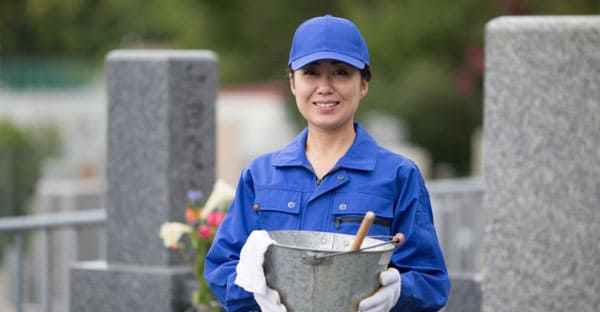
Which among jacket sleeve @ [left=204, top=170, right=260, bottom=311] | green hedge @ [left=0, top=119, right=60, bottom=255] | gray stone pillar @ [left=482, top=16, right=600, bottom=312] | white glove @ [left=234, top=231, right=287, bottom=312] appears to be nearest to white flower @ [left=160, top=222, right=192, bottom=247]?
gray stone pillar @ [left=482, top=16, right=600, bottom=312]

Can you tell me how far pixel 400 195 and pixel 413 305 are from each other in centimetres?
32

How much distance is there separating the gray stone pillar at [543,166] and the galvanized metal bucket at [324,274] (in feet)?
5.83

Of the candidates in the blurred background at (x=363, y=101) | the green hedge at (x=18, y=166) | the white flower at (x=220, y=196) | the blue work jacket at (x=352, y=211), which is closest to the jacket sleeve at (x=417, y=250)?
the blue work jacket at (x=352, y=211)

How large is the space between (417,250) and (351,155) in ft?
1.11

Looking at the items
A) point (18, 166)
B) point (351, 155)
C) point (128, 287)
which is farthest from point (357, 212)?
point (18, 166)

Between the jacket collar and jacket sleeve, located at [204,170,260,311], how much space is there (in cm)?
Answer: 14

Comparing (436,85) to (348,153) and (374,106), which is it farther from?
(348,153)

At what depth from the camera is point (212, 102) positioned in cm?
760

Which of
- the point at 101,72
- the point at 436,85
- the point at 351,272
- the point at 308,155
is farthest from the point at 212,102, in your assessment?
the point at 101,72

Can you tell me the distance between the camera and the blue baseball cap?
4031 mm

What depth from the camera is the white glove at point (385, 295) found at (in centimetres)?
383

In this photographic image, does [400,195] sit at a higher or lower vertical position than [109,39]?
lower

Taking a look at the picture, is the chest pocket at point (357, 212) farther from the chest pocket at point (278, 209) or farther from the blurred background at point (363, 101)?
the blurred background at point (363, 101)

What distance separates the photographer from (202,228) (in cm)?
695
